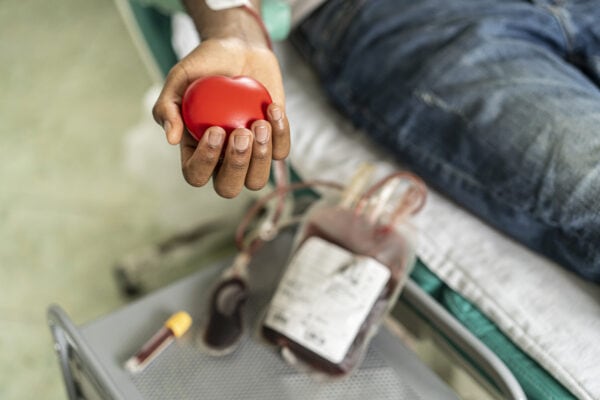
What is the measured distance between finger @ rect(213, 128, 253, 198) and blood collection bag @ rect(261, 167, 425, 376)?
25 centimetres

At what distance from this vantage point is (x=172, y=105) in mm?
534

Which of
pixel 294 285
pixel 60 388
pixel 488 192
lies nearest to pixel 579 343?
pixel 488 192

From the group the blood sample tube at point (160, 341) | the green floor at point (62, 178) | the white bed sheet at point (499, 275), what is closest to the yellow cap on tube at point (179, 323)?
the blood sample tube at point (160, 341)

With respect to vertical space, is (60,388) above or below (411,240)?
below

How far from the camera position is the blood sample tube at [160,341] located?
729 mm

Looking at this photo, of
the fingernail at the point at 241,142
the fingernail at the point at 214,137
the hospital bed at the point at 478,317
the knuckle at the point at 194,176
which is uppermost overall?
the fingernail at the point at 214,137

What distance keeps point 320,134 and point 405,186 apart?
6.1 inches

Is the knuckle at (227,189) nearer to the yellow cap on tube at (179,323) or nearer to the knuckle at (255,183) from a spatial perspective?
the knuckle at (255,183)

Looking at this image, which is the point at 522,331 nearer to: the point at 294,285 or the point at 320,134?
the point at 294,285

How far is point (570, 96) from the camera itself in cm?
75

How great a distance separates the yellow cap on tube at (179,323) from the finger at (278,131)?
1.07 ft

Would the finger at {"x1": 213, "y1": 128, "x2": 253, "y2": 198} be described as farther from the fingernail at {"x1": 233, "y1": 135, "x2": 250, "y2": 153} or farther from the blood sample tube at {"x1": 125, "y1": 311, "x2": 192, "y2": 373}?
the blood sample tube at {"x1": 125, "y1": 311, "x2": 192, "y2": 373}

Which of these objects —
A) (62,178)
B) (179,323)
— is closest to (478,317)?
(179,323)

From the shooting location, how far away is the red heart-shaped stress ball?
1.69 ft
